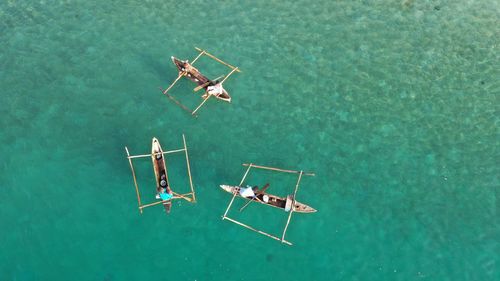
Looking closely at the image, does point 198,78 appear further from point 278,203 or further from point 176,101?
point 278,203

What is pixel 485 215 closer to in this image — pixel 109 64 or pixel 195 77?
pixel 195 77

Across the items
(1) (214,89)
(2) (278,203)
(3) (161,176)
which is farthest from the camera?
(1) (214,89)

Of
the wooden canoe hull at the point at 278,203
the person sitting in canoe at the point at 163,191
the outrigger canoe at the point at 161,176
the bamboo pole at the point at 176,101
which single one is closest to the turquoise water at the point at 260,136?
the bamboo pole at the point at 176,101

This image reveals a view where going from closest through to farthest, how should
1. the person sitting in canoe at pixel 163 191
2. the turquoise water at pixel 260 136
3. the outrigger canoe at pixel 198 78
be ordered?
1. the person sitting in canoe at pixel 163 191
2. the turquoise water at pixel 260 136
3. the outrigger canoe at pixel 198 78

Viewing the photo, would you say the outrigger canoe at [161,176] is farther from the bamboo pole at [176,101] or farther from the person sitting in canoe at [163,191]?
the bamboo pole at [176,101]

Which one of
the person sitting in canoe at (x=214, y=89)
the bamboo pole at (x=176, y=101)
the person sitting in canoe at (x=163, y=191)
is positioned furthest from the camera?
the bamboo pole at (x=176, y=101)

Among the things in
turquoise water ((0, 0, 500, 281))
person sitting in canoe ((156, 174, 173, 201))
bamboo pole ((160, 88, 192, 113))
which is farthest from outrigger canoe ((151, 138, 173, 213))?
bamboo pole ((160, 88, 192, 113))

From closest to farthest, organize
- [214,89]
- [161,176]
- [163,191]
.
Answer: [163,191] → [161,176] → [214,89]

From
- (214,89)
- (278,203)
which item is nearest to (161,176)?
(214,89)
